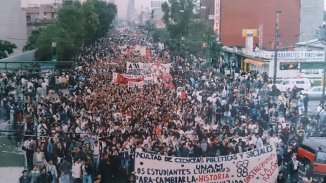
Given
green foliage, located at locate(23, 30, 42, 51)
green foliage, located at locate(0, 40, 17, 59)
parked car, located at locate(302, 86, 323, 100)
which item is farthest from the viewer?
green foliage, located at locate(0, 40, 17, 59)

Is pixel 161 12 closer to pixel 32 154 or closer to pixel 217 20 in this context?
pixel 217 20

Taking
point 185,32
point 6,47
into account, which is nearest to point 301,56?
point 185,32

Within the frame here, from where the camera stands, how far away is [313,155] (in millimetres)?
4133

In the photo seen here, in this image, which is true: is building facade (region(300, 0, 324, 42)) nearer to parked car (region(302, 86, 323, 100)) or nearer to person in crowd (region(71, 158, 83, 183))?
parked car (region(302, 86, 323, 100))

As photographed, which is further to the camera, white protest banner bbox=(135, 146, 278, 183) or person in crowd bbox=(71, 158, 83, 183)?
person in crowd bbox=(71, 158, 83, 183)

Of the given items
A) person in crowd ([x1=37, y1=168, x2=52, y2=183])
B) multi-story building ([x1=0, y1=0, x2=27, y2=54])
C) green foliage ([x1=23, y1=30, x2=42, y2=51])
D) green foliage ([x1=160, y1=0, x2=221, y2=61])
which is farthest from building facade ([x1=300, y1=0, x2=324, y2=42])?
person in crowd ([x1=37, y1=168, x2=52, y2=183])

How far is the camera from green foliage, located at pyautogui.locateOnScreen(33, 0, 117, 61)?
5.15m

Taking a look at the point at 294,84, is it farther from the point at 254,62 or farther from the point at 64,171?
the point at 64,171

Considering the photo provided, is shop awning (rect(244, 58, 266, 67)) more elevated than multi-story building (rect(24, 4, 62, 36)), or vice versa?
multi-story building (rect(24, 4, 62, 36))

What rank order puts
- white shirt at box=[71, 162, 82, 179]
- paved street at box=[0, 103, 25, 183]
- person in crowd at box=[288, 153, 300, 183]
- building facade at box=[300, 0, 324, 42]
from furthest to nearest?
building facade at box=[300, 0, 324, 42], paved street at box=[0, 103, 25, 183], person in crowd at box=[288, 153, 300, 183], white shirt at box=[71, 162, 82, 179]

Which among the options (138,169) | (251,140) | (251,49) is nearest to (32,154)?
(138,169)

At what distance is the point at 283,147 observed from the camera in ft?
13.8

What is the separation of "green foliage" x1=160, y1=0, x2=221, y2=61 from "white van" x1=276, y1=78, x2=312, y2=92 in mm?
830

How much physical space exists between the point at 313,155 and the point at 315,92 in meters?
1.76
